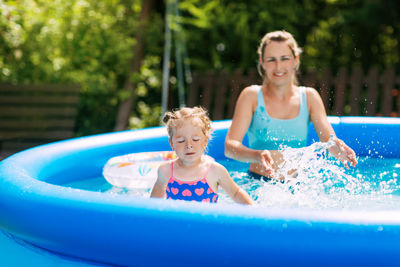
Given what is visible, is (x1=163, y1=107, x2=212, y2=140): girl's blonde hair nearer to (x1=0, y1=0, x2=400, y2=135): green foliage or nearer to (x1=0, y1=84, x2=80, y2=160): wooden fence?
(x1=0, y1=84, x2=80, y2=160): wooden fence

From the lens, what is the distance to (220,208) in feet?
5.41

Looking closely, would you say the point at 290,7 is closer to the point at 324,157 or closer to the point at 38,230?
the point at 324,157

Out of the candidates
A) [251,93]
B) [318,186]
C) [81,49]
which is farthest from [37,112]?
[318,186]

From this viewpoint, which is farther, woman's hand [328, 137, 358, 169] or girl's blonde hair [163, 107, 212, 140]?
woman's hand [328, 137, 358, 169]

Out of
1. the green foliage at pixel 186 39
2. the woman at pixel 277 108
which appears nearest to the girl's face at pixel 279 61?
the woman at pixel 277 108

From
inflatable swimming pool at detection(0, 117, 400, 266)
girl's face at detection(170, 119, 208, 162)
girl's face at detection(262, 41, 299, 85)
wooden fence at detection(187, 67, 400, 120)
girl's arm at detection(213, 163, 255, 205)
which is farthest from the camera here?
wooden fence at detection(187, 67, 400, 120)

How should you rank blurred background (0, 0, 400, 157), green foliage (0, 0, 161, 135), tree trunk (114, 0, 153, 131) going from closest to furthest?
blurred background (0, 0, 400, 157), green foliage (0, 0, 161, 135), tree trunk (114, 0, 153, 131)

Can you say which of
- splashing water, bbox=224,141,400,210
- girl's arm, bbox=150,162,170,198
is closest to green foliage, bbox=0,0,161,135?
splashing water, bbox=224,141,400,210

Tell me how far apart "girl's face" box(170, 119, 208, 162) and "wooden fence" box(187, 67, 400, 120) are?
3.94 meters

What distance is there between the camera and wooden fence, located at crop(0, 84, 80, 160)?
5.37m

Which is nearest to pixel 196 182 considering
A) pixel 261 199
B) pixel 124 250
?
pixel 261 199

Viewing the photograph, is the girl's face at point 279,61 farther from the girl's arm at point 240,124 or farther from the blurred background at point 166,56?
the blurred background at point 166,56

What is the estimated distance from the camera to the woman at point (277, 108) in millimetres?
3008

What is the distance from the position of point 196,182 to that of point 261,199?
509 mm
